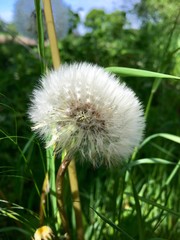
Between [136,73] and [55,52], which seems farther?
[55,52]

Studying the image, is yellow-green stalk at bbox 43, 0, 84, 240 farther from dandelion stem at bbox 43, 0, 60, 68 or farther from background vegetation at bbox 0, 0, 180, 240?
background vegetation at bbox 0, 0, 180, 240

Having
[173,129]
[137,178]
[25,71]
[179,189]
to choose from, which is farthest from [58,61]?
[25,71]

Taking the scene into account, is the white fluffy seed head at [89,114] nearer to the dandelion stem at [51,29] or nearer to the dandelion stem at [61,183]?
the dandelion stem at [61,183]

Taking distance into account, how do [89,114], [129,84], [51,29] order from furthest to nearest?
[129,84] → [51,29] → [89,114]

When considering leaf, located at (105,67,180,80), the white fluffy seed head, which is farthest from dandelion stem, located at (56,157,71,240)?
leaf, located at (105,67,180,80)

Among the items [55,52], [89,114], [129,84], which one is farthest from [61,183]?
[129,84]

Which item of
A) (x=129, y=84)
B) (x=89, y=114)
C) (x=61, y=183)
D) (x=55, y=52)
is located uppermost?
(x=129, y=84)

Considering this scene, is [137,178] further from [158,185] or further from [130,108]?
[130,108]

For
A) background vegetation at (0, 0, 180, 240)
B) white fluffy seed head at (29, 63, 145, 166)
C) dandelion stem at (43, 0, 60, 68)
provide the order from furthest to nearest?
background vegetation at (0, 0, 180, 240)
dandelion stem at (43, 0, 60, 68)
white fluffy seed head at (29, 63, 145, 166)

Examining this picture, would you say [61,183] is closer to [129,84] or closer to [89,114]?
[89,114]
